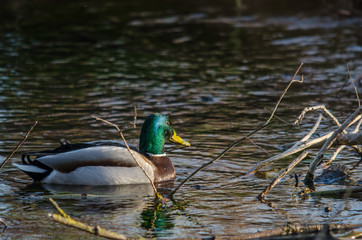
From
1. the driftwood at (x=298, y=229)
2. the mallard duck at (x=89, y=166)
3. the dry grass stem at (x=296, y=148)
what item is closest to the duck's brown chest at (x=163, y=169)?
the mallard duck at (x=89, y=166)

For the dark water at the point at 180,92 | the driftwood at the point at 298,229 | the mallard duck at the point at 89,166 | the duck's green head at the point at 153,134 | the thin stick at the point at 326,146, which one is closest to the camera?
the driftwood at the point at 298,229

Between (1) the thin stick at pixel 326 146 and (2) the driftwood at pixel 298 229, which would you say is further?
(1) the thin stick at pixel 326 146

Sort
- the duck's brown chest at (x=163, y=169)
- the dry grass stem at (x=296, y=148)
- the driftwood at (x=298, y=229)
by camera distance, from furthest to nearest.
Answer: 1. the duck's brown chest at (x=163, y=169)
2. the dry grass stem at (x=296, y=148)
3. the driftwood at (x=298, y=229)

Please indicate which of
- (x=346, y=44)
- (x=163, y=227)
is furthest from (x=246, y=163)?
(x=346, y=44)

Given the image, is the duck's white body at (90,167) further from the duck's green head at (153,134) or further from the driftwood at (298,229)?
the driftwood at (298,229)

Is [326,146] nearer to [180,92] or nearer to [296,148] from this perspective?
[296,148]

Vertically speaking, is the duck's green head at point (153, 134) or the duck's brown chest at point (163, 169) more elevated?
the duck's green head at point (153, 134)

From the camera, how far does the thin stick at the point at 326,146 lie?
308 inches

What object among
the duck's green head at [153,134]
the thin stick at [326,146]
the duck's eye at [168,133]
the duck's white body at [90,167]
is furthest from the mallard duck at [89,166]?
the thin stick at [326,146]

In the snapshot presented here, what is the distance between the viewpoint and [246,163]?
9.53m

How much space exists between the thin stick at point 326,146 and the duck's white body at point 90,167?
1988 mm

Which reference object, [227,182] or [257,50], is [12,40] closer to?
[257,50]

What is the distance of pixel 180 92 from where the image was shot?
1402cm

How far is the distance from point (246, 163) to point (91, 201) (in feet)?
7.74
